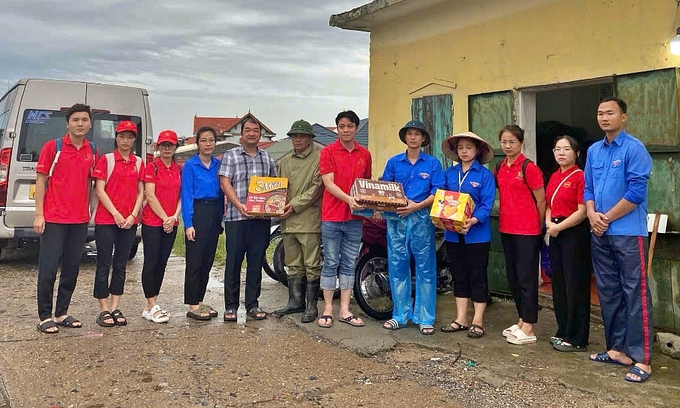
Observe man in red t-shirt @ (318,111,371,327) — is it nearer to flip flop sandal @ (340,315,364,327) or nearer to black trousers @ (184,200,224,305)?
flip flop sandal @ (340,315,364,327)

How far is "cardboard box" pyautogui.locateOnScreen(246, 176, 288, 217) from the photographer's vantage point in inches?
193

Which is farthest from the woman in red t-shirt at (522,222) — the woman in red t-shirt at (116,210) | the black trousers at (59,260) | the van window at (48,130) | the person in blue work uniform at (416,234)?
the van window at (48,130)

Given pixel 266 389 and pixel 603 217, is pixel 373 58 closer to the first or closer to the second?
pixel 603 217

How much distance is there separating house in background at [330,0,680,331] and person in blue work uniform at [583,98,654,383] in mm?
902

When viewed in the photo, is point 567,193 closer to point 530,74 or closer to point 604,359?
point 604,359

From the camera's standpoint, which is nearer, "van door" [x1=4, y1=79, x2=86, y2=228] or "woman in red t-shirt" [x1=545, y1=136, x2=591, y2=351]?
"woman in red t-shirt" [x1=545, y1=136, x2=591, y2=351]

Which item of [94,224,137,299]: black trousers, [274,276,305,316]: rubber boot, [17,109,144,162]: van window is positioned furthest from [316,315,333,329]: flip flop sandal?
[17,109,144,162]: van window

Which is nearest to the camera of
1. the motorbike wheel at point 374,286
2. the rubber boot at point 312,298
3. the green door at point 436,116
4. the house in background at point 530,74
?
the house in background at point 530,74

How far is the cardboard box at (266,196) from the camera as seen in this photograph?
490 centimetres

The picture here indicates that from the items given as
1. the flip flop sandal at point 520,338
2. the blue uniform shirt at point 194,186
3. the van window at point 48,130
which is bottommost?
the flip flop sandal at point 520,338

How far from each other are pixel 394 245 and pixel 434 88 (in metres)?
2.71

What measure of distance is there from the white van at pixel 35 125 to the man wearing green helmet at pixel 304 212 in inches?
137

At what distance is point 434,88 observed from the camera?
22.4 ft

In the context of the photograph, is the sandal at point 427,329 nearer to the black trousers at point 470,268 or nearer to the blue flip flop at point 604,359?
the black trousers at point 470,268
